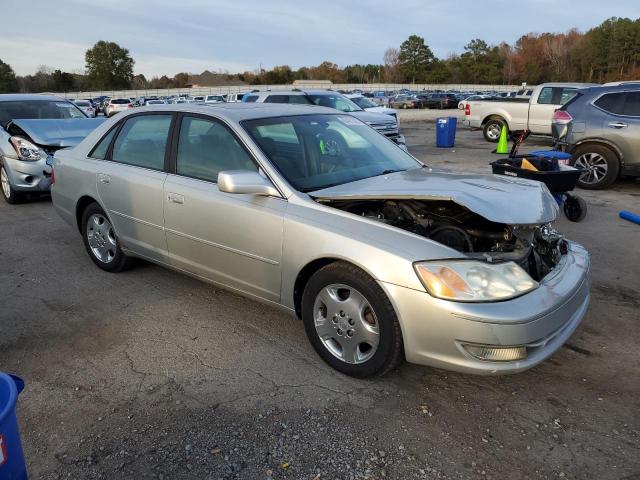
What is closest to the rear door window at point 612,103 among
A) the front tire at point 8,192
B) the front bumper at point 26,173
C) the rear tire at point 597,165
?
the rear tire at point 597,165

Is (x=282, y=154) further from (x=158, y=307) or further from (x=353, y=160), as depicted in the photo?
(x=158, y=307)

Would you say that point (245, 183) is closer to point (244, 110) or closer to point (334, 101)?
point (244, 110)

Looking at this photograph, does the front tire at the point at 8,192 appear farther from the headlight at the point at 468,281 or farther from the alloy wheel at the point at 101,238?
the headlight at the point at 468,281

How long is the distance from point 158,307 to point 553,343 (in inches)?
116

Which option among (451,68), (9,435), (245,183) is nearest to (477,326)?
(245,183)

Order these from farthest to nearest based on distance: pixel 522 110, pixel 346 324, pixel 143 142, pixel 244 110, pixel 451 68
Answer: pixel 451 68, pixel 522 110, pixel 143 142, pixel 244 110, pixel 346 324

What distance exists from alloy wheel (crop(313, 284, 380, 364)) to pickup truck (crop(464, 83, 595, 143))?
1359 centimetres

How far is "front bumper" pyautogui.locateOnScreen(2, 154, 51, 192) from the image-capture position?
7840 millimetres

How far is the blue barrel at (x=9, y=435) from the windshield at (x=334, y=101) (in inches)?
476

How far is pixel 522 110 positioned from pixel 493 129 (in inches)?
49.4

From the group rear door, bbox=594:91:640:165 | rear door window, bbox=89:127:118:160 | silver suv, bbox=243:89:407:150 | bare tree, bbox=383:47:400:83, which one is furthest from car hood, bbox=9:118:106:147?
bare tree, bbox=383:47:400:83

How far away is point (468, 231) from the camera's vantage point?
3291mm

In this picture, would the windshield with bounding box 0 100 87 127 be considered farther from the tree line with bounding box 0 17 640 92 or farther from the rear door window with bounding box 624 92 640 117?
the tree line with bounding box 0 17 640 92

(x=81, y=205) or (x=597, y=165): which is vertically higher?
(x=597, y=165)
